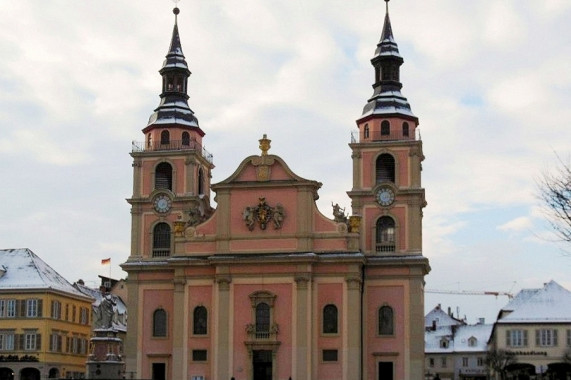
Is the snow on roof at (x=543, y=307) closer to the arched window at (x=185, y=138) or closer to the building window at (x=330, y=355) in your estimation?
the building window at (x=330, y=355)

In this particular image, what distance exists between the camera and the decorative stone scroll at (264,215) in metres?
64.1

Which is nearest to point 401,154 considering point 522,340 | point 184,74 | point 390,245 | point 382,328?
point 390,245

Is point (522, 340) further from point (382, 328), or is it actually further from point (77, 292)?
point (77, 292)

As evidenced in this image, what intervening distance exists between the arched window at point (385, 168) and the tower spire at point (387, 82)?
2792 millimetres

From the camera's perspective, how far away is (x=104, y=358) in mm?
52875

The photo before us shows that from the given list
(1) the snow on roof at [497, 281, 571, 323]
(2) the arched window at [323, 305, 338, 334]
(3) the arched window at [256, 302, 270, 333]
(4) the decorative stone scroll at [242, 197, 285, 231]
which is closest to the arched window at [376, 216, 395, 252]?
(2) the arched window at [323, 305, 338, 334]

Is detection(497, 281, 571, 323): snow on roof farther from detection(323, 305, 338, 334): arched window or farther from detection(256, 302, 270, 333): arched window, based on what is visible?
detection(256, 302, 270, 333): arched window

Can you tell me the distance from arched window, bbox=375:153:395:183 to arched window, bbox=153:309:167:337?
15.4m

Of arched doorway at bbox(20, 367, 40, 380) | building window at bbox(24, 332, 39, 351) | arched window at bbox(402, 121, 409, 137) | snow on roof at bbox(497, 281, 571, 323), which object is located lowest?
arched doorway at bbox(20, 367, 40, 380)

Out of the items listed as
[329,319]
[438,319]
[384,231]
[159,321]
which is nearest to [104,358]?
[159,321]

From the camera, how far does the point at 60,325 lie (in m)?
75.2

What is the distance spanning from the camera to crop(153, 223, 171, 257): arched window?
223 ft

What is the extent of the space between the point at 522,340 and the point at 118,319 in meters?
32.8

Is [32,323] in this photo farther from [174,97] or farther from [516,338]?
[516,338]
